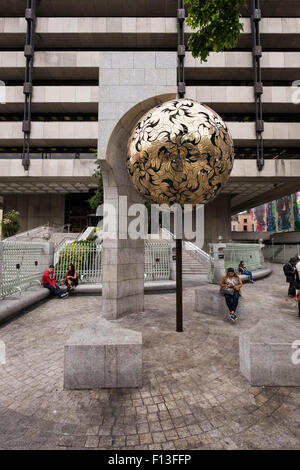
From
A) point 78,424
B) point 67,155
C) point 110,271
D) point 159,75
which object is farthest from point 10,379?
point 67,155

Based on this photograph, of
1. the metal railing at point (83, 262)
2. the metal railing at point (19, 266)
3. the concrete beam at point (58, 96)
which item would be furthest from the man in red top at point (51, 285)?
the concrete beam at point (58, 96)

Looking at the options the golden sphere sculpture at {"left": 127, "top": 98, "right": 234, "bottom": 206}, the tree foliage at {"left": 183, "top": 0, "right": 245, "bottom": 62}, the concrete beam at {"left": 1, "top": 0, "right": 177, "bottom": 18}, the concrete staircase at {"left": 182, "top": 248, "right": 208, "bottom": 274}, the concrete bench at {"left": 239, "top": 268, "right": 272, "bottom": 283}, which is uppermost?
the concrete beam at {"left": 1, "top": 0, "right": 177, "bottom": 18}

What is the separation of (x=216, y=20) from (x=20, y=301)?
27.3ft

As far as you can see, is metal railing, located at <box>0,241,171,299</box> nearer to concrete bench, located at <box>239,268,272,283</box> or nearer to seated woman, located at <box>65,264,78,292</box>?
seated woman, located at <box>65,264,78,292</box>

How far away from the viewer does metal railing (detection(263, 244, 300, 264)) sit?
22734 millimetres

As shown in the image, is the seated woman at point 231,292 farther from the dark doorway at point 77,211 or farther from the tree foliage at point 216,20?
the dark doorway at point 77,211

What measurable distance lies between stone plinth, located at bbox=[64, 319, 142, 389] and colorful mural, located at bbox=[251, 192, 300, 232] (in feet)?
153

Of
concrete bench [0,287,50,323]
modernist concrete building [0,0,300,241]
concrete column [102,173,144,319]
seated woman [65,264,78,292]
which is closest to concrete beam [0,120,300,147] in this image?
modernist concrete building [0,0,300,241]

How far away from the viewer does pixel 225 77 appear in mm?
24938

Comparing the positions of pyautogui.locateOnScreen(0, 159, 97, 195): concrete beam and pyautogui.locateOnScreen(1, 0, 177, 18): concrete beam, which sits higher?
pyautogui.locateOnScreen(1, 0, 177, 18): concrete beam

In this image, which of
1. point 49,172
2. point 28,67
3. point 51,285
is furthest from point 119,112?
point 28,67

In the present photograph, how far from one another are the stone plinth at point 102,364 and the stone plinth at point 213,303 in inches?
139
